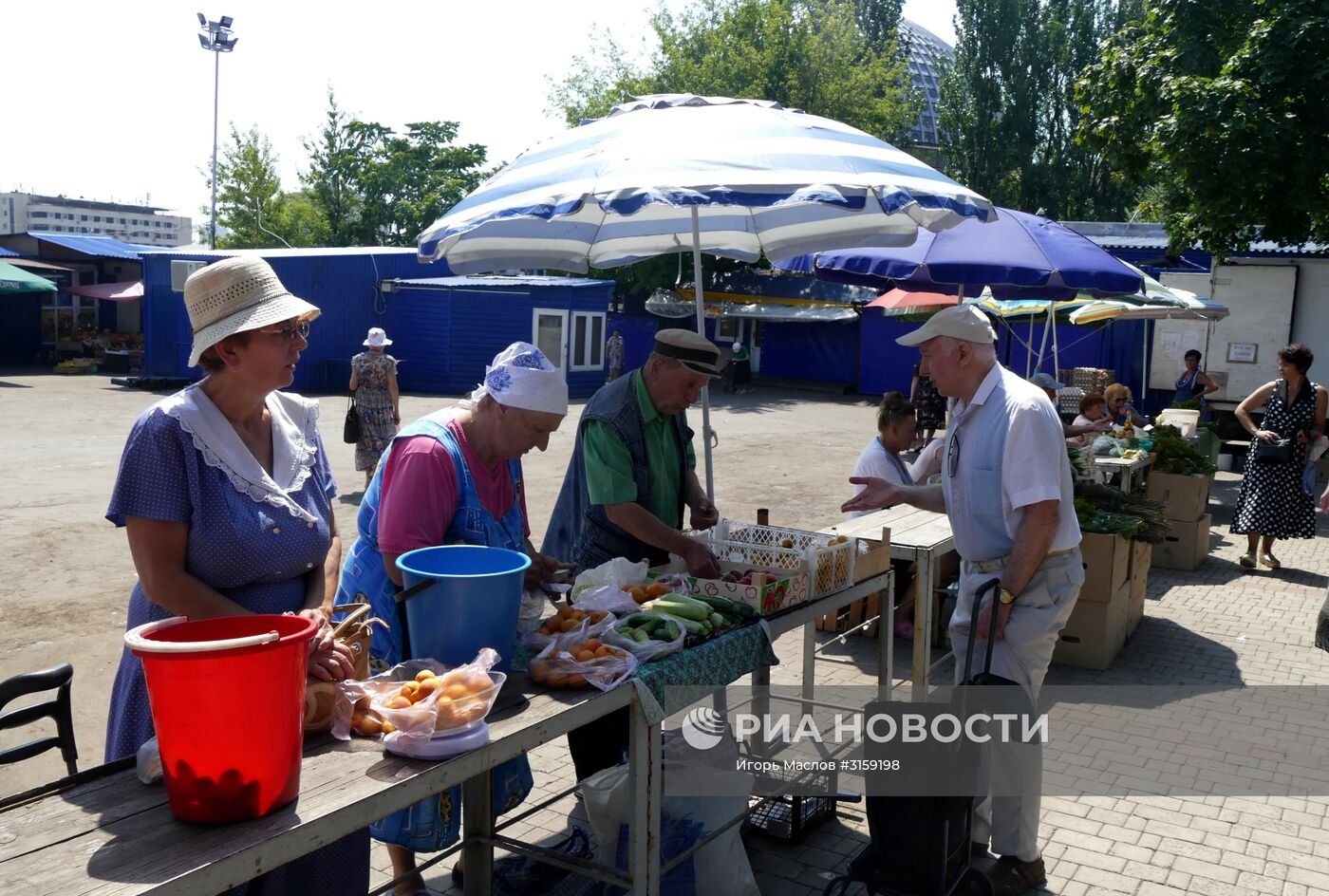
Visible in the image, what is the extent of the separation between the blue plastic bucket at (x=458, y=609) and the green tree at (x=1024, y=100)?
43.1 metres

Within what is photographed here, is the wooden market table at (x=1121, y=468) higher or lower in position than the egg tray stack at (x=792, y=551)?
lower

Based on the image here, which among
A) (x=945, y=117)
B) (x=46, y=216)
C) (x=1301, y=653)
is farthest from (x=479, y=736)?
(x=46, y=216)

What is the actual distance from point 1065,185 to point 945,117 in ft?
18.3

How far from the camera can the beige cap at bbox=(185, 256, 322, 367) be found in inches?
99.1

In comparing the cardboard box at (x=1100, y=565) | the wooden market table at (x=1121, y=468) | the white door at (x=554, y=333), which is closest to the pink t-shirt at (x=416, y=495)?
the cardboard box at (x=1100, y=565)

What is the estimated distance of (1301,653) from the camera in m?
7.12

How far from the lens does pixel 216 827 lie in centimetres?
193

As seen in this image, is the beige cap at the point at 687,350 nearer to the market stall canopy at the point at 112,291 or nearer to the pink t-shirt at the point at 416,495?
the pink t-shirt at the point at 416,495

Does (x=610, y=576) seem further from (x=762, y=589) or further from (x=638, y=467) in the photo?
(x=638, y=467)

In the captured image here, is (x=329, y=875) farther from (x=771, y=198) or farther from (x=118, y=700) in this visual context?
(x=771, y=198)

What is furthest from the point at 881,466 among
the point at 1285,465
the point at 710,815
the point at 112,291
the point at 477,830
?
the point at 112,291

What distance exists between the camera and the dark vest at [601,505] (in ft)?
13.6

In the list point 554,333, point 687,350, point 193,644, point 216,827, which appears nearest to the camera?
point 193,644

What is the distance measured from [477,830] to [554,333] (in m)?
24.1
